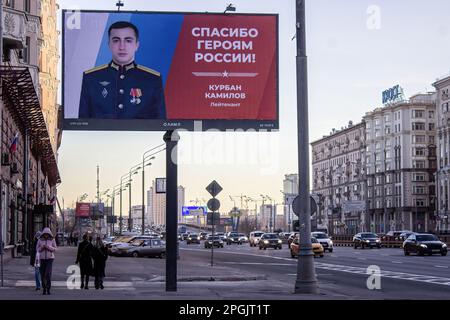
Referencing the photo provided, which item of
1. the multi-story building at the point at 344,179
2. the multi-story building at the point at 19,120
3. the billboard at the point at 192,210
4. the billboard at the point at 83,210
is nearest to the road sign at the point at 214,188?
the multi-story building at the point at 19,120

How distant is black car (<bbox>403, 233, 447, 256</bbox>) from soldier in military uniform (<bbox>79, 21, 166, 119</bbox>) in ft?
129

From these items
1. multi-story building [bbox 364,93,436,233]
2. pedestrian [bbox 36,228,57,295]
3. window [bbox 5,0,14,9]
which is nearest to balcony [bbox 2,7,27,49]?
window [bbox 5,0,14,9]

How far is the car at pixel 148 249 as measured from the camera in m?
55.8

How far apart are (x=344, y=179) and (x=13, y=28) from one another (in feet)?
513

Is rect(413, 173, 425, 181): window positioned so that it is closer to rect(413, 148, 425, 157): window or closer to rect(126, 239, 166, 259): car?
rect(413, 148, 425, 157): window

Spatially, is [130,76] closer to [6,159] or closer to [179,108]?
[179,108]

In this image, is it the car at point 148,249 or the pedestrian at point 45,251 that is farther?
the car at point 148,249

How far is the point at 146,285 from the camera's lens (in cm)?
2542

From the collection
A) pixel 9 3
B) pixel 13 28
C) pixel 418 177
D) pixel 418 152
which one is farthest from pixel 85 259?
pixel 418 177

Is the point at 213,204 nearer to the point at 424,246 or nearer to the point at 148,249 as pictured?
the point at 148,249

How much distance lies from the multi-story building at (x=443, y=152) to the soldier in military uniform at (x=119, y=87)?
12097 cm

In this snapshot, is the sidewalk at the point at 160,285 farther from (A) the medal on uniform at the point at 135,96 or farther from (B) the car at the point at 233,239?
(B) the car at the point at 233,239

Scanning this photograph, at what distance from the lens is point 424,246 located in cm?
5647
